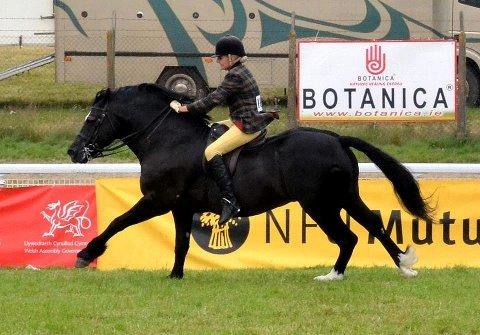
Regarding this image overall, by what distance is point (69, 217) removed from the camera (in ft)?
42.7

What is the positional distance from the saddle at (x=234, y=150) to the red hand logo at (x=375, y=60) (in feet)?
28.7

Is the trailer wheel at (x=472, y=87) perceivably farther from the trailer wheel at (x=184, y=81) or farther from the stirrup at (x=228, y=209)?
the stirrup at (x=228, y=209)

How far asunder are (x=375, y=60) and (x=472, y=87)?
6.05m

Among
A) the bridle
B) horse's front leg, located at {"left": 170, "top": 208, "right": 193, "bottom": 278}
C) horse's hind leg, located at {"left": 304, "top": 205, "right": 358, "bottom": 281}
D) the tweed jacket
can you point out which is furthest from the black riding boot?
the bridle

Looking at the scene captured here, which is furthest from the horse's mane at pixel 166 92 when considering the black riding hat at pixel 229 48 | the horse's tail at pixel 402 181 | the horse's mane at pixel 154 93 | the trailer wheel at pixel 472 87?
the trailer wheel at pixel 472 87

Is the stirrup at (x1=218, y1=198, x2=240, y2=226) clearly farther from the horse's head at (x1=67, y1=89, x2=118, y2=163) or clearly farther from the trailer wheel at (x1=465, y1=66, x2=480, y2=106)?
the trailer wheel at (x1=465, y1=66, x2=480, y2=106)

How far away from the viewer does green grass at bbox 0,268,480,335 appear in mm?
8031

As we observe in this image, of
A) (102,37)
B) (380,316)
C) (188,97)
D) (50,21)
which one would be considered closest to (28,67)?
(102,37)

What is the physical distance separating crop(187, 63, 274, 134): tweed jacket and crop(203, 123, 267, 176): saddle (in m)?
0.15

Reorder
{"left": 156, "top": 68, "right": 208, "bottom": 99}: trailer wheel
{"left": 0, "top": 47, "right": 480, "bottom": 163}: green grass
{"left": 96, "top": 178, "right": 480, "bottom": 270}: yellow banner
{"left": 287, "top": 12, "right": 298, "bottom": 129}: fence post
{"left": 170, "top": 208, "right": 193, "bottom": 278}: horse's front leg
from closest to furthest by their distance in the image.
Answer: {"left": 170, "top": 208, "right": 193, "bottom": 278}: horse's front leg < {"left": 96, "top": 178, "right": 480, "bottom": 270}: yellow banner < {"left": 287, "top": 12, "right": 298, "bottom": 129}: fence post < {"left": 0, "top": 47, "right": 480, "bottom": 163}: green grass < {"left": 156, "top": 68, "right": 208, "bottom": 99}: trailer wheel

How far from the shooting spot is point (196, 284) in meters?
10.1

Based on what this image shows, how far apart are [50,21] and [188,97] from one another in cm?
1869

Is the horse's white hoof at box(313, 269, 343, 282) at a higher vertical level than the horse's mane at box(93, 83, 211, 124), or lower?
lower

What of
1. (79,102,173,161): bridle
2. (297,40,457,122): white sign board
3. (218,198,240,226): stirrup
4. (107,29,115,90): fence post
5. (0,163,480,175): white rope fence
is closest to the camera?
(218,198,240,226): stirrup
